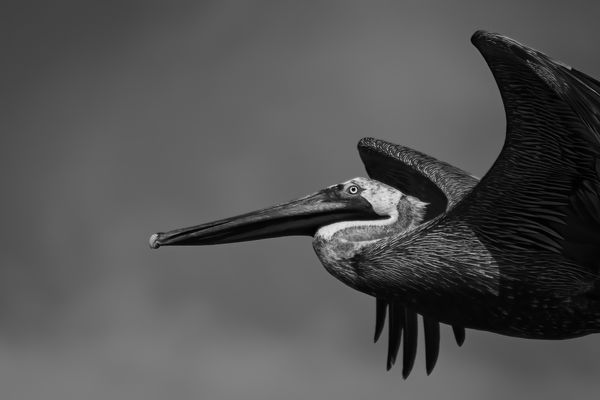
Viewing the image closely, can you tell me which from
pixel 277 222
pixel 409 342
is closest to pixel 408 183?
pixel 409 342

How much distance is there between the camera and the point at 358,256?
46.9ft

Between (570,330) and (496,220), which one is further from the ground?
(496,220)

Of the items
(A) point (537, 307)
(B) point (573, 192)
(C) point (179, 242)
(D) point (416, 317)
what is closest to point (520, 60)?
(B) point (573, 192)

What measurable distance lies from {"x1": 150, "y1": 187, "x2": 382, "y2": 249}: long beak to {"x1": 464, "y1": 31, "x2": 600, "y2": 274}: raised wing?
161cm

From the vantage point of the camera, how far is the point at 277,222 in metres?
15.1

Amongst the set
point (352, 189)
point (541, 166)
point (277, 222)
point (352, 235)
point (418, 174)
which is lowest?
point (352, 235)

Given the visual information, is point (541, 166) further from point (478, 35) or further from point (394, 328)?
point (394, 328)

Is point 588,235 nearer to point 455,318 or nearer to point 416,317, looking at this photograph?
point 455,318

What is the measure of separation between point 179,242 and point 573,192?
3755 mm

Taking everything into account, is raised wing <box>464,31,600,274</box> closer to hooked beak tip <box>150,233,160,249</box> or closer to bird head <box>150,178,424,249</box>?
bird head <box>150,178,424,249</box>

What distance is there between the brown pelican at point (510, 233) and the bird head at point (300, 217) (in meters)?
0.01

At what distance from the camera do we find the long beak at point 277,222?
49.2 ft

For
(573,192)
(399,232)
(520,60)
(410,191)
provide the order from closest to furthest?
(520,60), (573,192), (399,232), (410,191)

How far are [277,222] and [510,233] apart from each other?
2.42m
